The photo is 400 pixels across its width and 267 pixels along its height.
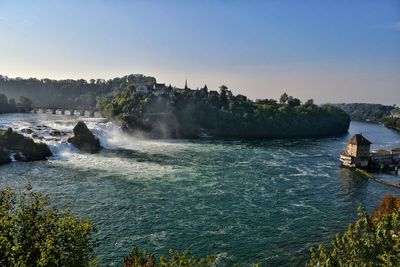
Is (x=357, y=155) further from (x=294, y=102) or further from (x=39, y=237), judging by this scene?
(x=294, y=102)

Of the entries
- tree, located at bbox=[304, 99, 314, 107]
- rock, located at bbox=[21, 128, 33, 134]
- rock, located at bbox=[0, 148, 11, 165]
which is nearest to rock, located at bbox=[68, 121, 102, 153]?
rock, located at bbox=[21, 128, 33, 134]

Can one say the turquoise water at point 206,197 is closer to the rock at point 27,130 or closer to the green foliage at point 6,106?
the rock at point 27,130

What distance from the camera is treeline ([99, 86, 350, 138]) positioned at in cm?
12925

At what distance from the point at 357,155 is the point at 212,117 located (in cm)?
7428

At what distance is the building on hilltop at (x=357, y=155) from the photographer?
80.1m

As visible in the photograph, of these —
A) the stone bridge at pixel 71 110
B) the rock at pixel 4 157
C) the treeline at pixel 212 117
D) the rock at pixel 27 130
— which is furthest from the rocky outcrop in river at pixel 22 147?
the stone bridge at pixel 71 110

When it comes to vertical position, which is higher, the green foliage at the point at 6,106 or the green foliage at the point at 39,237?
the green foliage at the point at 6,106

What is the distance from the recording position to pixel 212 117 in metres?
148

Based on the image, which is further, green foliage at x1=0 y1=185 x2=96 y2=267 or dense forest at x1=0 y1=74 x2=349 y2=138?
dense forest at x1=0 y1=74 x2=349 y2=138

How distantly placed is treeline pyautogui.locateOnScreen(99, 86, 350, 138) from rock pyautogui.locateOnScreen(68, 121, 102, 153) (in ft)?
92.7

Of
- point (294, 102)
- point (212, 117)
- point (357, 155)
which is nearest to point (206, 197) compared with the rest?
point (357, 155)

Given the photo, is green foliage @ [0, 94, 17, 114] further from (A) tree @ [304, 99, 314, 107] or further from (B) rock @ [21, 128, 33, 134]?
(A) tree @ [304, 99, 314, 107]

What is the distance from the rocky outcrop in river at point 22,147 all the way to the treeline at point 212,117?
1676 inches

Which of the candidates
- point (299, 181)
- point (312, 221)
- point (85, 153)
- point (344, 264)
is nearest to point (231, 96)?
point (85, 153)
